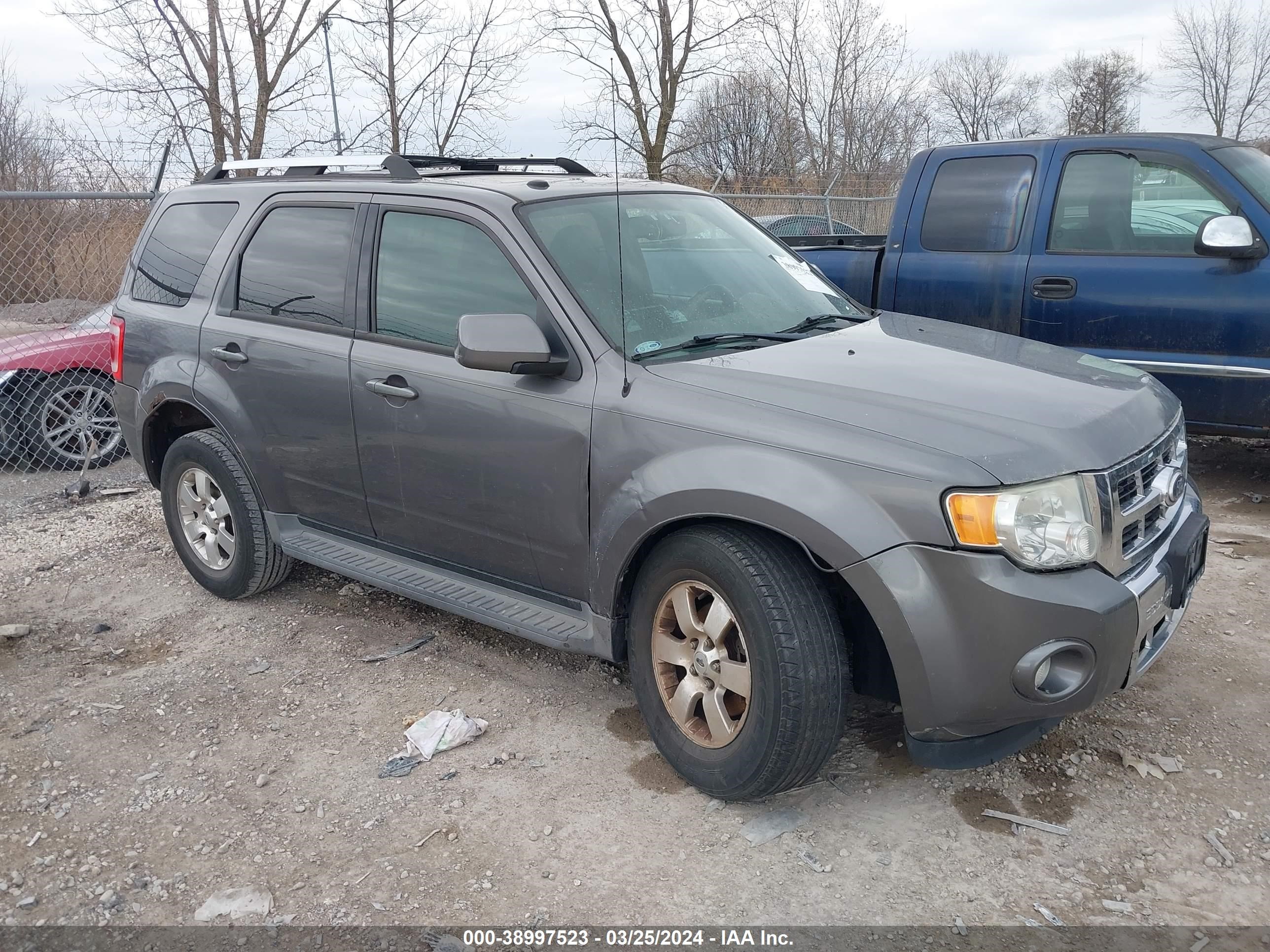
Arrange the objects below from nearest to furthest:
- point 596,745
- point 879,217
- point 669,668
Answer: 1. point 669,668
2. point 596,745
3. point 879,217

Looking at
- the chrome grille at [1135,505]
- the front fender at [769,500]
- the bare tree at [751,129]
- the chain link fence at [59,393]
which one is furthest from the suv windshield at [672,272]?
the bare tree at [751,129]

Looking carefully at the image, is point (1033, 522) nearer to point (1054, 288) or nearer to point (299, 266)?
point (299, 266)

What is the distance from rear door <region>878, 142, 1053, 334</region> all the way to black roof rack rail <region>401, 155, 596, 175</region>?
2387 millimetres

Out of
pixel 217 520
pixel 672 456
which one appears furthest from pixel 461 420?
pixel 217 520

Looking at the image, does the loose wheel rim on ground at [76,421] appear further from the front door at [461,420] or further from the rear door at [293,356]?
the front door at [461,420]

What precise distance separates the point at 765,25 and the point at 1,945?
2079 centimetres

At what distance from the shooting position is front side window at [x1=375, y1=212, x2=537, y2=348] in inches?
141

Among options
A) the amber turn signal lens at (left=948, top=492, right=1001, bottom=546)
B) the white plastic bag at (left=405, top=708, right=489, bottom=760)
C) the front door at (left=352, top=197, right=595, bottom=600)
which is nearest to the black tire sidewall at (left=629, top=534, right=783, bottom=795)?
the front door at (left=352, top=197, right=595, bottom=600)

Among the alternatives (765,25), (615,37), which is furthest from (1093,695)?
(765,25)

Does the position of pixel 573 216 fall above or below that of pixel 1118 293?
above

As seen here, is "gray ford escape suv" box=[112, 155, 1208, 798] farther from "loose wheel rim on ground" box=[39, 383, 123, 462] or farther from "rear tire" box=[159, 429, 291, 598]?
"loose wheel rim on ground" box=[39, 383, 123, 462]

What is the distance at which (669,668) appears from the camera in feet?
10.6

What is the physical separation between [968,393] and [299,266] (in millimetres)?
2754

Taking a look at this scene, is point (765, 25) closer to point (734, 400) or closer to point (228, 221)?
point (228, 221)
